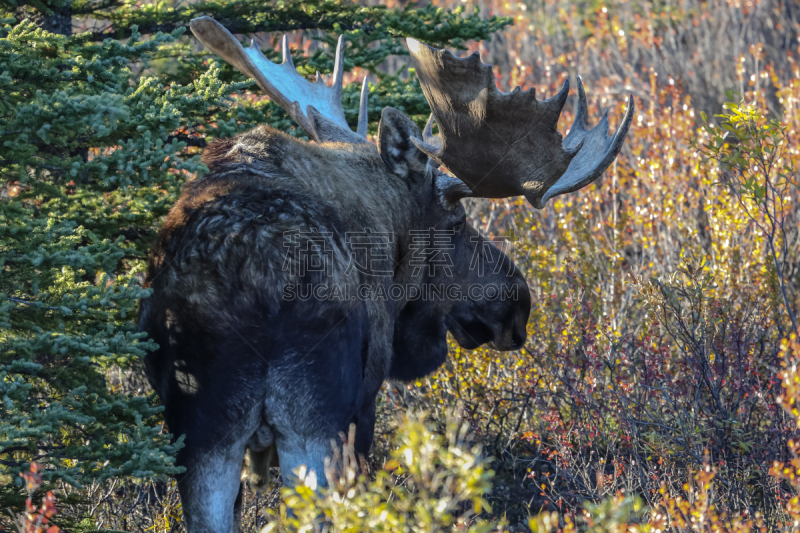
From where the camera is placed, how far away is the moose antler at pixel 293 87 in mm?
4445

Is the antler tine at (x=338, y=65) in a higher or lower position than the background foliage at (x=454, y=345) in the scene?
higher

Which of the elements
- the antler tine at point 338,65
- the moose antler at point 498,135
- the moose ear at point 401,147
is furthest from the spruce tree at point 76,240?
the antler tine at point 338,65

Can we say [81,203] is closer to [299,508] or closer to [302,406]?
[302,406]

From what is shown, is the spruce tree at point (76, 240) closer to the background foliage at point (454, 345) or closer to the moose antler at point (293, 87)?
the background foliage at point (454, 345)

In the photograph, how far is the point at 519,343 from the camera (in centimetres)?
467

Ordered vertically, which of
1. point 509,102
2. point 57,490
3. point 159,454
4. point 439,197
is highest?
point 509,102

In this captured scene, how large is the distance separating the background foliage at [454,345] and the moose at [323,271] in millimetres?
196

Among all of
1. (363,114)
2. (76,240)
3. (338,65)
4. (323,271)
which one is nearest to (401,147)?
(363,114)

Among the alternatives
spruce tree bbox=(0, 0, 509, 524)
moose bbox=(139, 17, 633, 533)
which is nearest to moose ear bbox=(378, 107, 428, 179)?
moose bbox=(139, 17, 633, 533)

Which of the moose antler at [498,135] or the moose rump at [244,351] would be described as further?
the moose antler at [498,135]

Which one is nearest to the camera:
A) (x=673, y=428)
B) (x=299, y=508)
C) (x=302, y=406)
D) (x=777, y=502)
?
(x=299, y=508)

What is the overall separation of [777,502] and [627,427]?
85 cm

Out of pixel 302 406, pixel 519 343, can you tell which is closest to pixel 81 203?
pixel 302 406

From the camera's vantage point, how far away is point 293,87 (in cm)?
500
